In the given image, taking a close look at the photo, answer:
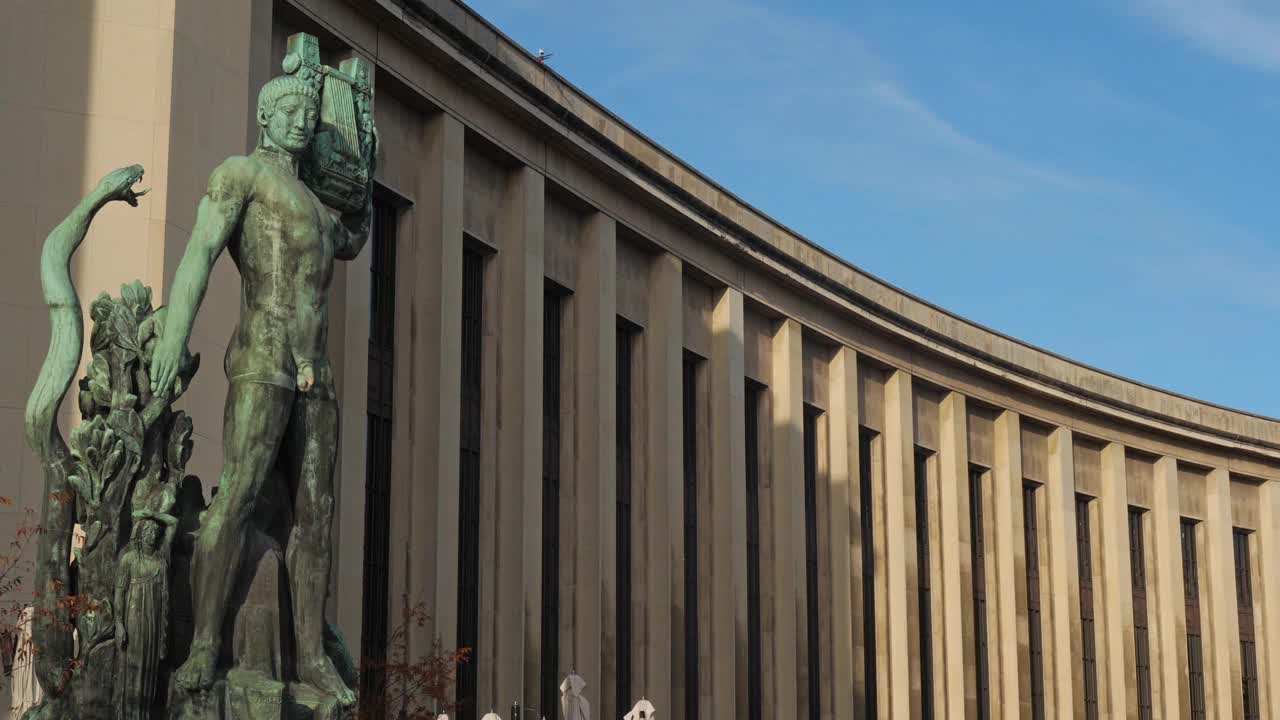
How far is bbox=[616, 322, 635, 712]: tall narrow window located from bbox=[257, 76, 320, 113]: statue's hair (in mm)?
29230

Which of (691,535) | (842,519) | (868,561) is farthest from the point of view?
(868,561)

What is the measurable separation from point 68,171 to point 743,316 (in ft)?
75.0

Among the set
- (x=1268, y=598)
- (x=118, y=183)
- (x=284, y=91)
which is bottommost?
(x=118, y=183)

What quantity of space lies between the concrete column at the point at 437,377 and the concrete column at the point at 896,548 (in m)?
20.9

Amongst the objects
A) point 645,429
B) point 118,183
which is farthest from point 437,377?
point 118,183

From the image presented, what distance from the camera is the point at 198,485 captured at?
13.9 m

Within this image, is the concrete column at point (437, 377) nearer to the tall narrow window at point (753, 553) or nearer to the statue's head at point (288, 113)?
the tall narrow window at point (753, 553)

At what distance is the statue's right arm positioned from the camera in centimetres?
1339

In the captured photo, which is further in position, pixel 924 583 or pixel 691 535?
pixel 924 583

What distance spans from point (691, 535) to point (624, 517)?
3089 millimetres

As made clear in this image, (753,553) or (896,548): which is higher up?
(896,548)

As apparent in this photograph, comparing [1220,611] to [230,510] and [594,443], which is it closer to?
[594,443]

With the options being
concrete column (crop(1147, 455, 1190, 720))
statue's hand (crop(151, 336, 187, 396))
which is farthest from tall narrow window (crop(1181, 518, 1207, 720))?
statue's hand (crop(151, 336, 187, 396))

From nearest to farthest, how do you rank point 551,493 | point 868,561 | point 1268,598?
point 551,493
point 868,561
point 1268,598
